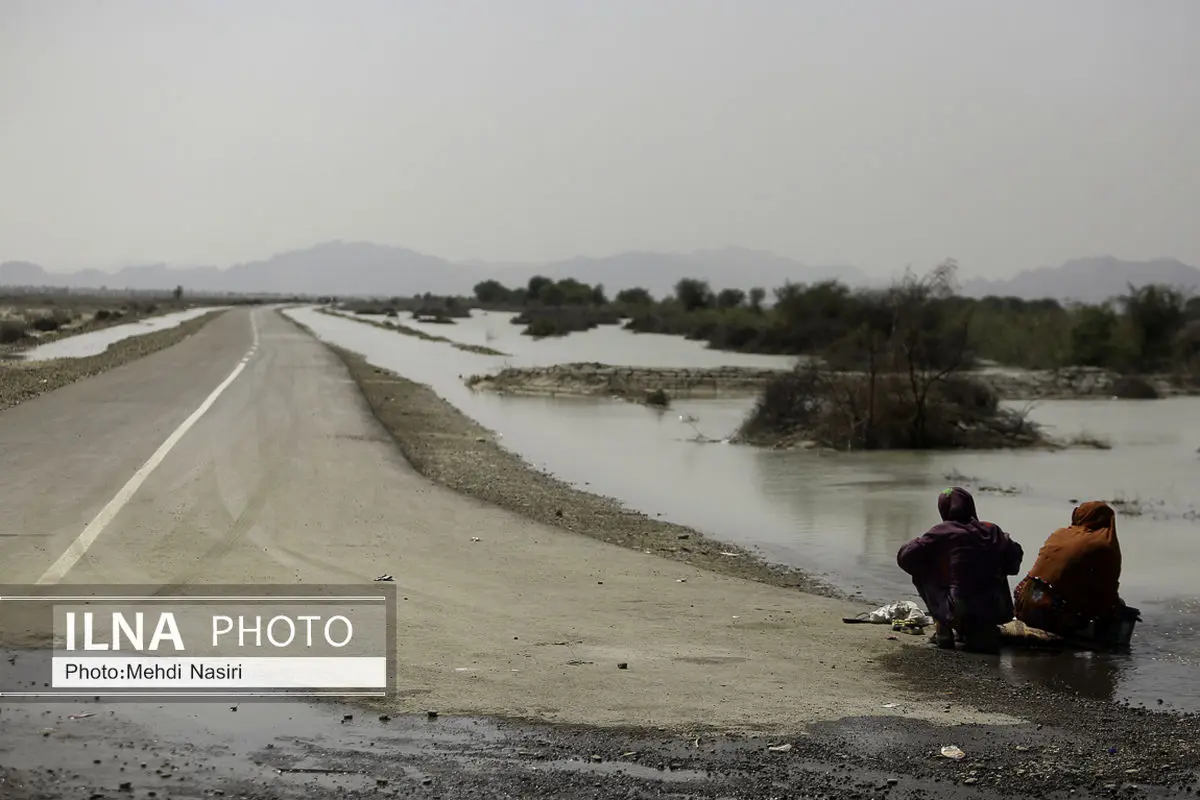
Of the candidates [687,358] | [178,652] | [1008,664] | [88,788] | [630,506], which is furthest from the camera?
[687,358]

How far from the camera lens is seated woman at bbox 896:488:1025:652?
31.4 feet

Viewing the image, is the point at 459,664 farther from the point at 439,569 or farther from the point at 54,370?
the point at 54,370

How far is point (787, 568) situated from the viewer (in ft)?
47.9

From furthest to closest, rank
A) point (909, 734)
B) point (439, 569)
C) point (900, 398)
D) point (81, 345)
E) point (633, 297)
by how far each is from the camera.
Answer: point (633, 297), point (81, 345), point (900, 398), point (439, 569), point (909, 734)

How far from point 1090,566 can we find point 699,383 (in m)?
37.9

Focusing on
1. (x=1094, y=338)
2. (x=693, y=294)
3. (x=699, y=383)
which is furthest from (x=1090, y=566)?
(x=693, y=294)

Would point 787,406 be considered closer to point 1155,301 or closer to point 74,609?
point 74,609

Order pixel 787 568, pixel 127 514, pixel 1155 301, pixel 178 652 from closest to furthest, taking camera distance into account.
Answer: pixel 178 652 → pixel 127 514 → pixel 787 568 → pixel 1155 301

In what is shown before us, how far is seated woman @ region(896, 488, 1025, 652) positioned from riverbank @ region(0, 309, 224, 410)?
20168mm

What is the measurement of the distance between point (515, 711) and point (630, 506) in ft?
39.6

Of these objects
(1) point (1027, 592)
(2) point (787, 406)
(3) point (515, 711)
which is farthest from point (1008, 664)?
(2) point (787, 406)

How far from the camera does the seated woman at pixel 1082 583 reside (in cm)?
984

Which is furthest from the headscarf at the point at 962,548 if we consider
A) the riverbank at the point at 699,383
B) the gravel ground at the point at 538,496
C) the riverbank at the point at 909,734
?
the riverbank at the point at 699,383

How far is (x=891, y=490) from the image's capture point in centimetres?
2233
